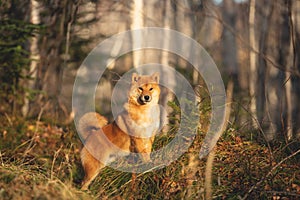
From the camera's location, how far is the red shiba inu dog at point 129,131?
539 centimetres

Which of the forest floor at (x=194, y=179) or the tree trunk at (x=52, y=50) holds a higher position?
the tree trunk at (x=52, y=50)

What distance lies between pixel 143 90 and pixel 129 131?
55 cm

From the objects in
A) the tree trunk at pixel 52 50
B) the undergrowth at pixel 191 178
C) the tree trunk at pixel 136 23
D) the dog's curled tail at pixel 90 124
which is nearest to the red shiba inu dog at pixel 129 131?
the dog's curled tail at pixel 90 124

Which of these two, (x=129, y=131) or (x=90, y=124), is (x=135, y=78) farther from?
(x=90, y=124)

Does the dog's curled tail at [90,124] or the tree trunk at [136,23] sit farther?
the tree trunk at [136,23]

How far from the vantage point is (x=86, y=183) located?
17.1 ft

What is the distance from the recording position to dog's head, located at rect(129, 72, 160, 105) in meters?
5.69

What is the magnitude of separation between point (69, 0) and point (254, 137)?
6.53 metres

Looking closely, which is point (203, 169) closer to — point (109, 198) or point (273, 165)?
point (273, 165)

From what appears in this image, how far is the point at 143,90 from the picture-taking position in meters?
5.72

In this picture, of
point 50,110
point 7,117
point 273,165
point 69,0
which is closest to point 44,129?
point 7,117

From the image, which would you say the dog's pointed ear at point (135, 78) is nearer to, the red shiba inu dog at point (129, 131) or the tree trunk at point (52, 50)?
the red shiba inu dog at point (129, 131)

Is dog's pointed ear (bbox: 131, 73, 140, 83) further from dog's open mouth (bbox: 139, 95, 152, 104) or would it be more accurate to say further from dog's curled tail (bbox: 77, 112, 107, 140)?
dog's curled tail (bbox: 77, 112, 107, 140)

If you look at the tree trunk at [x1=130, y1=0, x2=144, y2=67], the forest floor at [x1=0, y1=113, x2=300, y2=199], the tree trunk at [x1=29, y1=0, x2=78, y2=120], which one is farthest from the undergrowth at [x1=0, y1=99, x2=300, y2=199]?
the tree trunk at [x1=130, y1=0, x2=144, y2=67]
